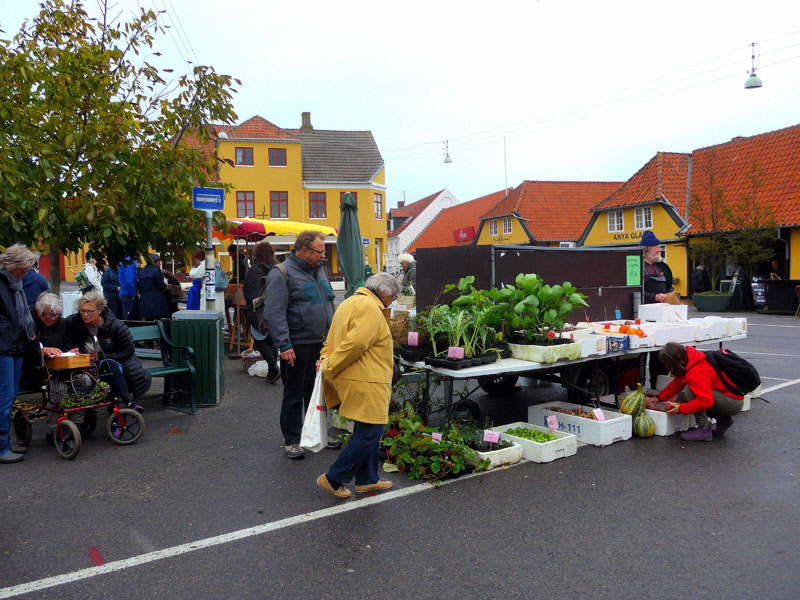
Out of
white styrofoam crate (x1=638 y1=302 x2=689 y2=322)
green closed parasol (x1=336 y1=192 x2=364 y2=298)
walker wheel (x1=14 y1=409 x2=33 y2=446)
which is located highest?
green closed parasol (x1=336 y1=192 x2=364 y2=298)

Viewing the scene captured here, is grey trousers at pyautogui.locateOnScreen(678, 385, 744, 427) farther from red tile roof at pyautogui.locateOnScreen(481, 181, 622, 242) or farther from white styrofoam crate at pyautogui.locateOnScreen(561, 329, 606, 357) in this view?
red tile roof at pyautogui.locateOnScreen(481, 181, 622, 242)

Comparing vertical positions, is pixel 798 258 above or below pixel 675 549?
above

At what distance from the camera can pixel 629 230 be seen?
1318 inches

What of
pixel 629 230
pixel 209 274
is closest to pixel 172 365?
pixel 209 274

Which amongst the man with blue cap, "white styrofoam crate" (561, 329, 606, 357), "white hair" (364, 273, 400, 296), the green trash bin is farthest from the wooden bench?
the man with blue cap

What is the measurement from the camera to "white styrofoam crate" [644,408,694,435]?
620 centimetres

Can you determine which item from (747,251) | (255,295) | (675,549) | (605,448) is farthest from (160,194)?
(747,251)

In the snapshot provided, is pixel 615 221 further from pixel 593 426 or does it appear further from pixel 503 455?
pixel 503 455

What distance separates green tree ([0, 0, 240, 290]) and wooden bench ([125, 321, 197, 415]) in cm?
112

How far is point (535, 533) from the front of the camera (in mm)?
4094

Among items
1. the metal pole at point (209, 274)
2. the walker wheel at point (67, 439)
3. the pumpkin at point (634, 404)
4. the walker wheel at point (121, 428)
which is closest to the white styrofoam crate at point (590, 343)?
the pumpkin at point (634, 404)

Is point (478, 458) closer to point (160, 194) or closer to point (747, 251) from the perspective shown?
point (160, 194)

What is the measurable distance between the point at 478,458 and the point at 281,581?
2.19 metres

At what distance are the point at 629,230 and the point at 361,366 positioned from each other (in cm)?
3165
